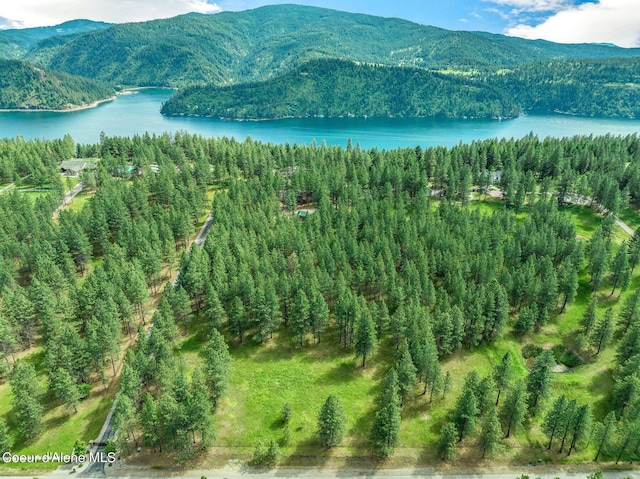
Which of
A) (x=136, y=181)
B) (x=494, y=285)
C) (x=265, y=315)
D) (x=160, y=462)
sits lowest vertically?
(x=160, y=462)

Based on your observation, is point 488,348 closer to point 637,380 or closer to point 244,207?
point 637,380

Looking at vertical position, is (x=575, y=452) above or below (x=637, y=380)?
below

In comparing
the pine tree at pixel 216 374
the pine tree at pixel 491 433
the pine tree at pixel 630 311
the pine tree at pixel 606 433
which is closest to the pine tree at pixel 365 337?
the pine tree at pixel 491 433

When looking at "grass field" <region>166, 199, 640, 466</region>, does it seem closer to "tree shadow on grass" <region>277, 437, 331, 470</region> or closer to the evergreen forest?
"tree shadow on grass" <region>277, 437, 331, 470</region>

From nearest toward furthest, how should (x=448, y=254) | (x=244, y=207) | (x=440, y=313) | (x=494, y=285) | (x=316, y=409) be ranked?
(x=316, y=409), (x=440, y=313), (x=494, y=285), (x=448, y=254), (x=244, y=207)

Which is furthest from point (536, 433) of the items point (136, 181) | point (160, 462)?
point (136, 181)
